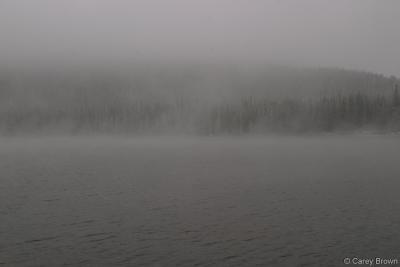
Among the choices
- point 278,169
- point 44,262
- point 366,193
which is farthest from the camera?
point 278,169

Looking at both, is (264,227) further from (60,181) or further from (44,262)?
(60,181)

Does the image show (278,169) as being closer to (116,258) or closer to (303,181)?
(303,181)

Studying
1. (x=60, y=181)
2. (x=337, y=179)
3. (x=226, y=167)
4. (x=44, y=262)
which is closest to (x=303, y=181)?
(x=337, y=179)

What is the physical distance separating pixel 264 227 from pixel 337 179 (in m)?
39.0

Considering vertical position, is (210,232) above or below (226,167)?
above

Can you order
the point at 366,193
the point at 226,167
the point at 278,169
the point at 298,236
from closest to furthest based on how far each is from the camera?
the point at 298,236, the point at 366,193, the point at 278,169, the point at 226,167

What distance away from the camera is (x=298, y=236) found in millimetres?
39344

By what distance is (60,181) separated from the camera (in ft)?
249

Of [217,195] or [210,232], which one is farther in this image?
[217,195]

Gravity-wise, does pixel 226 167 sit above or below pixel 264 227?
below

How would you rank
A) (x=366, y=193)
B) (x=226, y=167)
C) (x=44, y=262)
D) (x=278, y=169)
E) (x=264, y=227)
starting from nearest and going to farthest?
1. (x=44, y=262)
2. (x=264, y=227)
3. (x=366, y=193)
4. (x=278, y=169)
5. (x=226, y=167)

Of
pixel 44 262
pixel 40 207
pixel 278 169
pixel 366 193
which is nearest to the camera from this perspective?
pixel 44 262

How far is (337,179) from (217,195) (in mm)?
27657

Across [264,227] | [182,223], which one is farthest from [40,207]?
[264,227]
